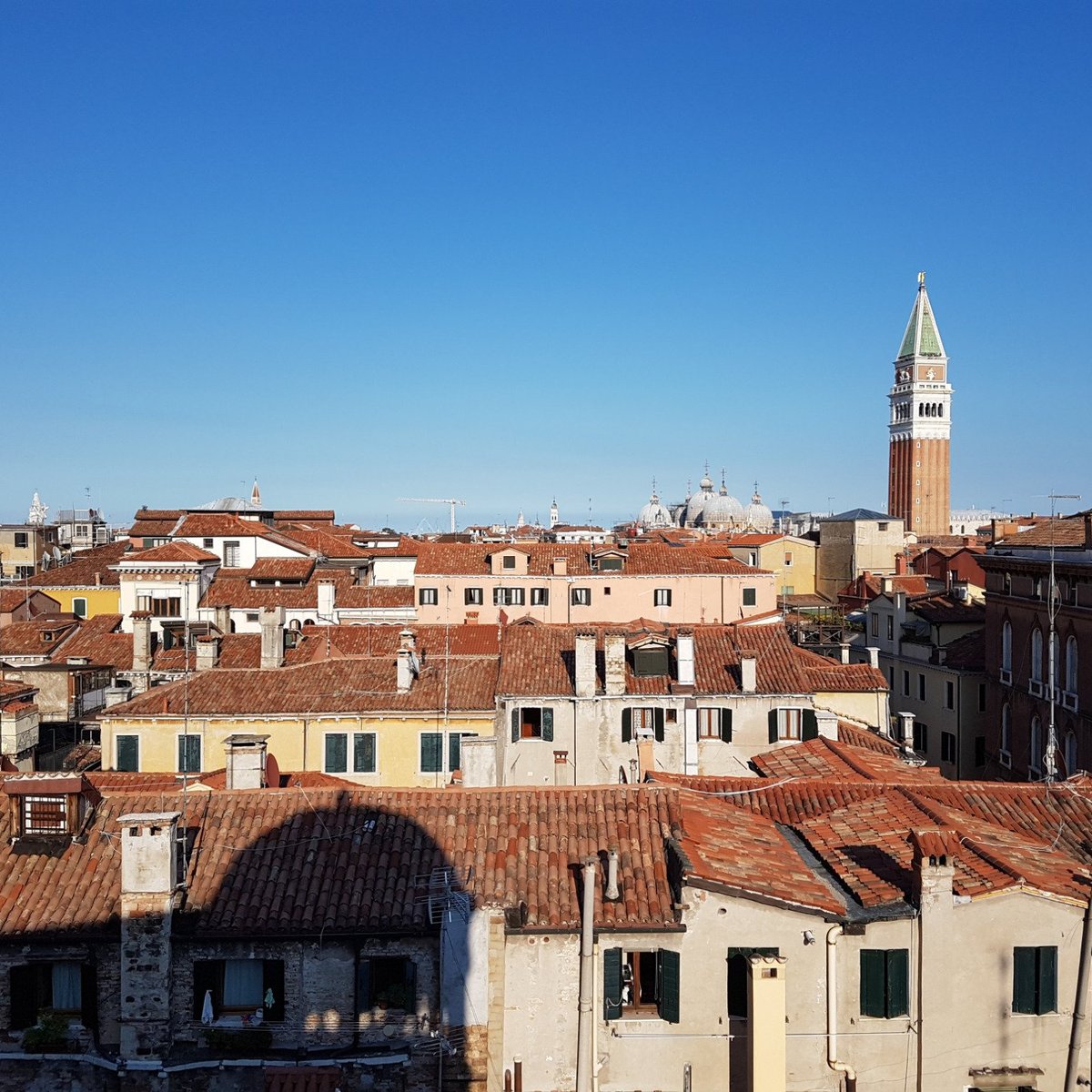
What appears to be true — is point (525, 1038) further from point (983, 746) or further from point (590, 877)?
point (983, 746)

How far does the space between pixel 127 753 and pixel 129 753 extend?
0.14 ft

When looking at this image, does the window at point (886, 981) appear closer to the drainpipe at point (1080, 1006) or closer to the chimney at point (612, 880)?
the drainpipe at point (1080, 1006)

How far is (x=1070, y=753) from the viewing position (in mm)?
32406

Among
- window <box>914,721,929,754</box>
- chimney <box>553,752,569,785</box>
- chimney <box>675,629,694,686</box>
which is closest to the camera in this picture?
chimney <box>553,752,569,785</box>

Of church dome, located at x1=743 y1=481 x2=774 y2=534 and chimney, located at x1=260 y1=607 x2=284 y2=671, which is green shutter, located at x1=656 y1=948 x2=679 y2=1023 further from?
church dome, located at x1=743 y1=481 x2=774 y2=534

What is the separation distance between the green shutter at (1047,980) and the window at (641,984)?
4.03 metres

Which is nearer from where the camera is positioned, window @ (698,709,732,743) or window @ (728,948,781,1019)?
window @ (728,948,781,1019)

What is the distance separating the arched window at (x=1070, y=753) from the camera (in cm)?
3212

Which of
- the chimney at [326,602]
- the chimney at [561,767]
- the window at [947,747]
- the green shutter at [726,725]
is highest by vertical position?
the chimney at [326,602]

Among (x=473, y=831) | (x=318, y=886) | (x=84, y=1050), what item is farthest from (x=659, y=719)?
(x=84, y=1050)

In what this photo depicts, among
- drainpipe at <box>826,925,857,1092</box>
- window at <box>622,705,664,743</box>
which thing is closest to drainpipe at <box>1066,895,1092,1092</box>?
drainpipe at <box>826,925,857,1092</box>

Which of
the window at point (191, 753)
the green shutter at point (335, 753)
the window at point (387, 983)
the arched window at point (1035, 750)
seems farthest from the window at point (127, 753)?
the arched window at point (1035, 750)

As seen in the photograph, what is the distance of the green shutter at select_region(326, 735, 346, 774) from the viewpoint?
26688mm

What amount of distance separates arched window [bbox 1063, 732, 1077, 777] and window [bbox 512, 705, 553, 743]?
15215 millimetres
